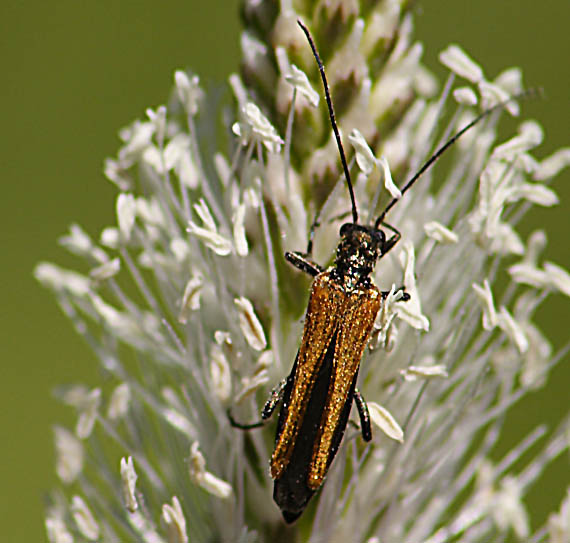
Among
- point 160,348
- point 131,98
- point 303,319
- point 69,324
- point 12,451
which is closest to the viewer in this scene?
point 303,319

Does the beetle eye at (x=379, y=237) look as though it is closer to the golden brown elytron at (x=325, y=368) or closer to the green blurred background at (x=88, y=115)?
the golden brown elytron at (x=325, y=368)

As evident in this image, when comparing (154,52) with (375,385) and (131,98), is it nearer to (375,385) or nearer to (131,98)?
(131,98)

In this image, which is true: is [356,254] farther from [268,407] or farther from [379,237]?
[268,407]

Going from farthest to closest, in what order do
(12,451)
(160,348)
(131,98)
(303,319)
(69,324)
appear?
(131,98) < (69,324) < (12,451) < (160,348) < (303,319)

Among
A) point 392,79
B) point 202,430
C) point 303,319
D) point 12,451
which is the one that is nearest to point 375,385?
point 303,319

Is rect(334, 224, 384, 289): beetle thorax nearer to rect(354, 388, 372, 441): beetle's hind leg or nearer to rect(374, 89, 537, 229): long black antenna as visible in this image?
rect(374, 89, 537, 229): long black antenna

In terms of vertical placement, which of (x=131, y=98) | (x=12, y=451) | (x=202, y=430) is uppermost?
(x=131, y=98)

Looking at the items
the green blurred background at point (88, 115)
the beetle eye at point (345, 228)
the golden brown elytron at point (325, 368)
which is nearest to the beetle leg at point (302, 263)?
the golden brown elytron at point (325, 368)

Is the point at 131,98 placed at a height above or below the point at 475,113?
above

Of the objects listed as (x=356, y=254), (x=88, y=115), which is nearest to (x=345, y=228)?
(x=356, y=254)
